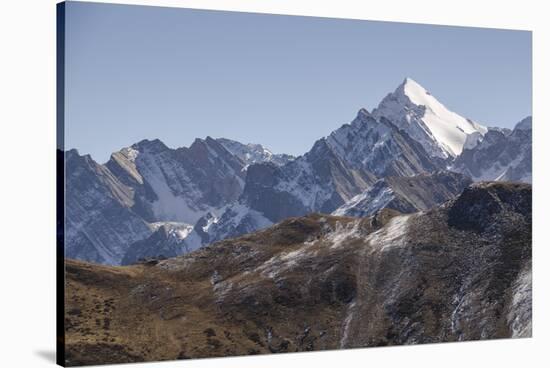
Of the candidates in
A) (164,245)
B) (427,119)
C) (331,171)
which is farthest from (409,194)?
(164,245)

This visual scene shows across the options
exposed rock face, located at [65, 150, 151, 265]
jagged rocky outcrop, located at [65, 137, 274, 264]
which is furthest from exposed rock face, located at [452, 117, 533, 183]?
exposed rock face, located at [65, 150, 151, 265]

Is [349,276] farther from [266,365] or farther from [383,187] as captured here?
[383,187]

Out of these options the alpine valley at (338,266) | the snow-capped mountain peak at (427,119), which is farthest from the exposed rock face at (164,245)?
the snow-capped mountain peak at (427,119)

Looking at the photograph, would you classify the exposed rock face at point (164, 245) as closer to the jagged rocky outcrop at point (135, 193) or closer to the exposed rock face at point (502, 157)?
the jagged rocky outcrop at point (135, 193)

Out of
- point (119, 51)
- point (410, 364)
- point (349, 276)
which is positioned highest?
point (119, 51)

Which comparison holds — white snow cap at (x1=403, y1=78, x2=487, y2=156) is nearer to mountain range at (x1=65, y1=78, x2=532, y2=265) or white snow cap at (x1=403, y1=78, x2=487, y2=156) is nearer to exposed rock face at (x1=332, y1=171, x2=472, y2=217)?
mountain range at (x1=65, y1=78, x2=532, y2=265)
